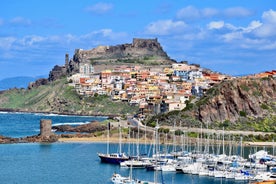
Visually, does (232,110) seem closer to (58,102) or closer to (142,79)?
(142,79)

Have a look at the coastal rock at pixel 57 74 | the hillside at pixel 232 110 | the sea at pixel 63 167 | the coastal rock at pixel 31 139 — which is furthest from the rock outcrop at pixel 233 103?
the coastal rock at pixel 57 74

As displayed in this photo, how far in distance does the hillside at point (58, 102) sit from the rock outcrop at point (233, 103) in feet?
133

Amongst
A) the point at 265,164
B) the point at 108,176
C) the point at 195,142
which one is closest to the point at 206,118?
the point at 195,142

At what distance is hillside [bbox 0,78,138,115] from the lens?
147500 millimetres

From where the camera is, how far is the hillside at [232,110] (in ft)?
307

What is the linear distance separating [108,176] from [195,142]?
2291cm

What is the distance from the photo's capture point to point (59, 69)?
200m

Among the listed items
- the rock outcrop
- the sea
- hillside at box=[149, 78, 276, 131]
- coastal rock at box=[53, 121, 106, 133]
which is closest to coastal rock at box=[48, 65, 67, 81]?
coastal rock at box=[53, 121, 106, 133]

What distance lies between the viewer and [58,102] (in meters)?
163

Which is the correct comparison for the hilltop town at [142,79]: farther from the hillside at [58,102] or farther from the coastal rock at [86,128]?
the coastal rock at [86,128]

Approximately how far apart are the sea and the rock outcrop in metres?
17.2

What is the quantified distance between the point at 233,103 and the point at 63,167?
122ft

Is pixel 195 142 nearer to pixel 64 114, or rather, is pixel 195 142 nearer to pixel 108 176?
pixel 108 176

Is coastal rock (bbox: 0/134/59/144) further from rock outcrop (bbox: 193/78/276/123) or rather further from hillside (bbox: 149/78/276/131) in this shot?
rock outcrop (bbox: 193/78/276/123)
